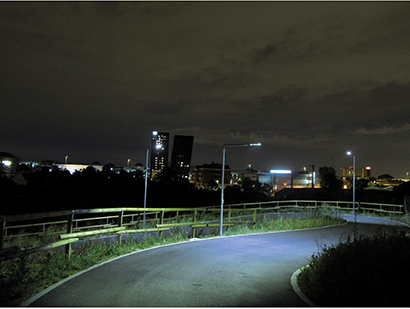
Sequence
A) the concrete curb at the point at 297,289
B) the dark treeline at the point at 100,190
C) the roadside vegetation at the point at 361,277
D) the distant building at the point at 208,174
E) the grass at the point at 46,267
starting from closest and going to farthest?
1. the roadside vegetation at the point at 361,277
2. the grass at the point at 46,267
3. the concrete curb at the point at 297,289
4. the dark treeline at the point at 100,190
5. the distant building at the point at 208,174

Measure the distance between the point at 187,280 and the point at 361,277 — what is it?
3954 mm

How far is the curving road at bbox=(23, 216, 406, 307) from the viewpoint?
266 inches

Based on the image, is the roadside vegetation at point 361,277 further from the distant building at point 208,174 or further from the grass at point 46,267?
the distant building at point 208,174

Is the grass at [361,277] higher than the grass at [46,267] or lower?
higher

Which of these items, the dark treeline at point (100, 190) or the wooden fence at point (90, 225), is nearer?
the wooden fence at point (90, 225)

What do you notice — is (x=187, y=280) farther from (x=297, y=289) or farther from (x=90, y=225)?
(x=90, y=225)

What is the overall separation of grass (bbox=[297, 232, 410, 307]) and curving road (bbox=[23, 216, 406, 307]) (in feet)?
1.90

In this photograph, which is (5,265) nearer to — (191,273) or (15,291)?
(15,291)

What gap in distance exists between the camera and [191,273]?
30.0 ft

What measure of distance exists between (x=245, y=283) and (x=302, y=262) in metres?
3.70

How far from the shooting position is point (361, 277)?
6.63 metres

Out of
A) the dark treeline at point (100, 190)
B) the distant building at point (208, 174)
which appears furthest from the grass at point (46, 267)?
the distant building at point (208, 174)

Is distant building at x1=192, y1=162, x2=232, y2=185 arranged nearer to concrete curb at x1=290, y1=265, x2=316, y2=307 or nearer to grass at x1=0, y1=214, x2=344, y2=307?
grass at x1=0, y1=214, x2=344, y2=307

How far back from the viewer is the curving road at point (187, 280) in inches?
266
